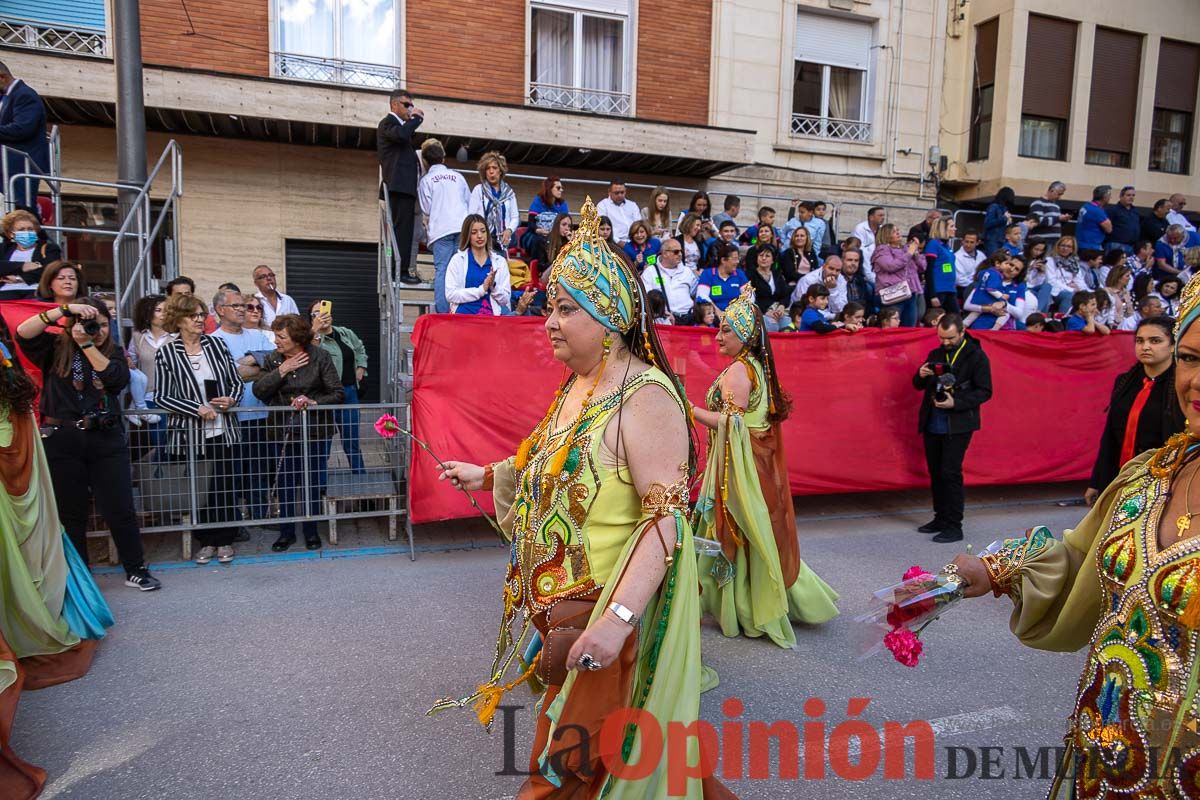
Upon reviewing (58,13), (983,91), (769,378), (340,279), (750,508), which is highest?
(983,91)

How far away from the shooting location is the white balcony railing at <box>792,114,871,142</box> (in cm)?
1390

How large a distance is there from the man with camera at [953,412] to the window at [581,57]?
24.4ft

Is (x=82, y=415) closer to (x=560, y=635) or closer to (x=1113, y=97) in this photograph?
(x=560, y=635)

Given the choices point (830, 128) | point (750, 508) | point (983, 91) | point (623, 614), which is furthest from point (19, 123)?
point (983, 91)

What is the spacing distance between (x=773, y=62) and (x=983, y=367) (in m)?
8.13

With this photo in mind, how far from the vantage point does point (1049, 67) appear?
14680 mm

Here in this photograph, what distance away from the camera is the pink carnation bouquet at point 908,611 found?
2.04m

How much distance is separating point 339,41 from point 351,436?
25.0ft

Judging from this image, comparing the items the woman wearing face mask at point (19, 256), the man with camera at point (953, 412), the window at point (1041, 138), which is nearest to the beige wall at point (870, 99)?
the window at point (1041, 138)

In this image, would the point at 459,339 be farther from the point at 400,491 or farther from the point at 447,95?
the point at 447,95

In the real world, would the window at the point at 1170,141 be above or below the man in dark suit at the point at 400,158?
above

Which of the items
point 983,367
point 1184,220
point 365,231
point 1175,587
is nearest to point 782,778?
point 1175,587

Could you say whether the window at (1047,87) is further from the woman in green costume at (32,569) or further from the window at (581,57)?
the woman in green costume at (32,569)

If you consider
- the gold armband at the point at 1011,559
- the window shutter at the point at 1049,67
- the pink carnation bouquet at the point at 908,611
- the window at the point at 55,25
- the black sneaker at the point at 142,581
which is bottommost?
the black sneaker at the point at 142,581
